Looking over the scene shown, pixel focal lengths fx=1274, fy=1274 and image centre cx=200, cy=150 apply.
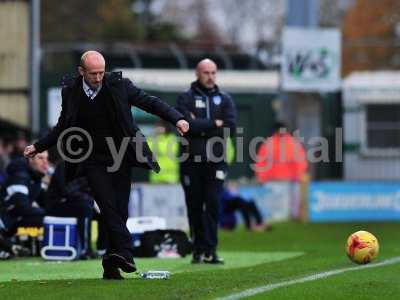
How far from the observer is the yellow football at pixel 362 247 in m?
12.3

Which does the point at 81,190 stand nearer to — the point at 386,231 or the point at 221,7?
the point at 386,231

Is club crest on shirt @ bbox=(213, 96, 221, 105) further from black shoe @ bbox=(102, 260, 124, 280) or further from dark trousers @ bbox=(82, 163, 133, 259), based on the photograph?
black shoe @ bbox=(102, 260, 124, 280)

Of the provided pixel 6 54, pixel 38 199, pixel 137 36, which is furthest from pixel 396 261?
pixel 137 36

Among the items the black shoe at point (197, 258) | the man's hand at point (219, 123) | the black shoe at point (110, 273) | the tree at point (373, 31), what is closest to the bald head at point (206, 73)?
the man's hand at point (219, 123)

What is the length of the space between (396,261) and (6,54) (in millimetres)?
16033

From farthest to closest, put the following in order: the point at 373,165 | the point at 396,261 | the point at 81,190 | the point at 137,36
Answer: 1. the point at 137,36
2. the point at 373,165
3. the point at 81,190
4. the point at 396,261

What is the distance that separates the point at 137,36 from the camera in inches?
2116

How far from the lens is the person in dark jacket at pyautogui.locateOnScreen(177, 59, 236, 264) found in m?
13.9

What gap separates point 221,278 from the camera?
37.4 ft

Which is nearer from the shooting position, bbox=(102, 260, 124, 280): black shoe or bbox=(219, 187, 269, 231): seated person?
bbox=(102, 260, 124, 280): black shoe

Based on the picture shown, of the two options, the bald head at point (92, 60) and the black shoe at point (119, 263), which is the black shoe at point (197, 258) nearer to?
the black shoe at point (119, 263)

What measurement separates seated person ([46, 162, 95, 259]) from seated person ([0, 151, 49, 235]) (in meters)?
0.19

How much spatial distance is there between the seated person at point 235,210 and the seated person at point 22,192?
7.06 meters

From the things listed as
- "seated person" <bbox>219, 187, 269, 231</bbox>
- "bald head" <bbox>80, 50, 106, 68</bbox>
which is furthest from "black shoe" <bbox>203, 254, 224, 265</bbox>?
"seated person" <bbox>219, 187, 269, 231</bbox>
